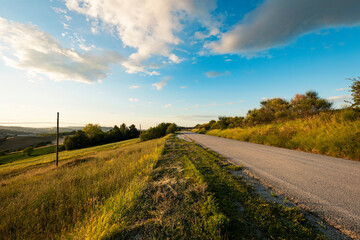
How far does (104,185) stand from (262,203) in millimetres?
4372

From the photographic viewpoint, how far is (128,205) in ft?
8.82

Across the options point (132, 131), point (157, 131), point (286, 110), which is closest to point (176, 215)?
point (286, 110)

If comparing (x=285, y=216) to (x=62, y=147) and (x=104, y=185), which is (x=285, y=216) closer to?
(x=104, y=185)

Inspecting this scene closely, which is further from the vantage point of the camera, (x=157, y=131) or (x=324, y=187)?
(x=157, y=131)

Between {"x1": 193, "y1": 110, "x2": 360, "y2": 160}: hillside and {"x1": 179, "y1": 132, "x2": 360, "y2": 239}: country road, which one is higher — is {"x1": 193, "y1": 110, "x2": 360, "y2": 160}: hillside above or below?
above

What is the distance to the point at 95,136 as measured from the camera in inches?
2482

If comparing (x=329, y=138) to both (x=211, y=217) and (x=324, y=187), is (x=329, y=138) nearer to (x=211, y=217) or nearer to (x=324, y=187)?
(x=324, y=187)

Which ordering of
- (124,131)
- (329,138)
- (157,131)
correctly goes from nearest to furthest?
(329,138)
(157,131)
(124,131)

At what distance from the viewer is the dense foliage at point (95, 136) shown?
52781mm

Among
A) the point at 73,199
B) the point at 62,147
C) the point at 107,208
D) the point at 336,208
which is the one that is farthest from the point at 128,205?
the point at 62,147

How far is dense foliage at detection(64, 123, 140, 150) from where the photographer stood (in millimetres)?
52781

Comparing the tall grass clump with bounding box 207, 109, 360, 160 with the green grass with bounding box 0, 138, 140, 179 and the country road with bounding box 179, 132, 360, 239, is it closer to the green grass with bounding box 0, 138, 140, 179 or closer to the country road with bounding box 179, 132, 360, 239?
the country road with bounding box 179, 132, 360, 239

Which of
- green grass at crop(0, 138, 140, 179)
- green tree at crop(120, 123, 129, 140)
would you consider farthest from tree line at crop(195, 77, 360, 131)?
green tree at crop(120, 123, 129, 140)

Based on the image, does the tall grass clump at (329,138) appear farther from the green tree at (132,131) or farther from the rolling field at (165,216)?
the green tree at (132,131)
